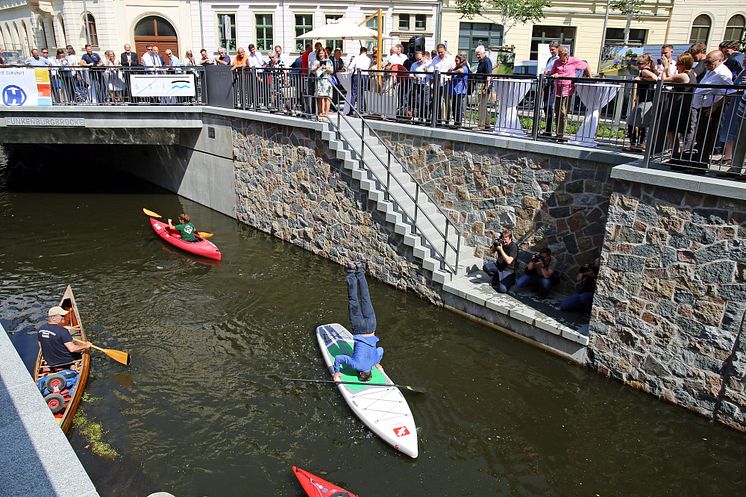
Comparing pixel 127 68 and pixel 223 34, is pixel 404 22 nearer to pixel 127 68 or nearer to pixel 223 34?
pixel 223 34

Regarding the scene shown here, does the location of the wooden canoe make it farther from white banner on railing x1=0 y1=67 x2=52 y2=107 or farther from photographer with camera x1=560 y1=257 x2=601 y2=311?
white banner on railing x1=0 y1=67 x2=52 y2=107

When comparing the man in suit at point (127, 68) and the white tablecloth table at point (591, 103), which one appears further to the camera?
the man in suit at point (127, 68)

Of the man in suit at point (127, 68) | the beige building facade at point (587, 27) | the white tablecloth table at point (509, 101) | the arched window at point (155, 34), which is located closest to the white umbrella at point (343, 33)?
the man in suit at point (127, 68)

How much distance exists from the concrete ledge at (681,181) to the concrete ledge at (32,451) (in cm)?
748

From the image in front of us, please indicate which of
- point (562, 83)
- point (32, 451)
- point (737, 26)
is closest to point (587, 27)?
point (737, 26)

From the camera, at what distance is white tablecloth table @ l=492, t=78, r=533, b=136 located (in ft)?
35.1

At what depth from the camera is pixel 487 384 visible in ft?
28.8

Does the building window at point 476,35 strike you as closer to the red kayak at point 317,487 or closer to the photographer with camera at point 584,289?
the photographer with camera at point 584,289

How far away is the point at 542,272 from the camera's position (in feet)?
33.5

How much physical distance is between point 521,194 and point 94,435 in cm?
800

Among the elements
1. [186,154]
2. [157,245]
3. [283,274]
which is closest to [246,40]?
[186,154]

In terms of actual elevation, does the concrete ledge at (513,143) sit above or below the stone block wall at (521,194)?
above

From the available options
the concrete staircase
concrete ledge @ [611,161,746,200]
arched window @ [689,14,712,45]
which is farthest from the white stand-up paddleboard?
arched window @ [689,14,712,45]

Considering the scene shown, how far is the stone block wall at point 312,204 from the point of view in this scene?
478 inches
